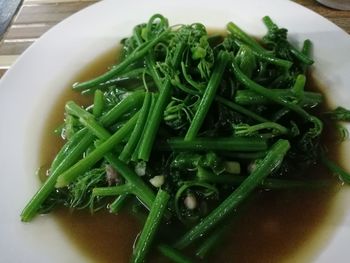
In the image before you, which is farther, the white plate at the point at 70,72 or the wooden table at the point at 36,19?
the wooden table at the point at 36,19

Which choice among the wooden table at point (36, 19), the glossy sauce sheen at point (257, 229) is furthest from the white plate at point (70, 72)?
the wooden table at point (36, 19)

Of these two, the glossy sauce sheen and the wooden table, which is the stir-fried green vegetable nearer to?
the glossy sauce sheen

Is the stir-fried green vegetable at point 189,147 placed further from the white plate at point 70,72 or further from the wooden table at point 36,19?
the wooden table at point 36,19

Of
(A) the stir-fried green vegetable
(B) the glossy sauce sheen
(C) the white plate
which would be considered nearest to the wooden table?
(C) the white plate

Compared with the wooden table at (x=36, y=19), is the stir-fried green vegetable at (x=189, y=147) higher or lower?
higher

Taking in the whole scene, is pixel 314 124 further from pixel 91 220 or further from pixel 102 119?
pixel 91 220

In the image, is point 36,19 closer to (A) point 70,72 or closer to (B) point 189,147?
(A) point 70,72

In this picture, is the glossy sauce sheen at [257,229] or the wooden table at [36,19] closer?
the glossy sauce sheen at [257,229]

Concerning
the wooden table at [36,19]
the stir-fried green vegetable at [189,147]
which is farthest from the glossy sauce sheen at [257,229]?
the wooden table at [36,19]
